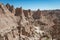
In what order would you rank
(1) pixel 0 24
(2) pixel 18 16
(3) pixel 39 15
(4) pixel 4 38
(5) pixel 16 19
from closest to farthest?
1. (4) pixel 4 38
2. (1) pixel 0 24
3. (5) pixel 16 19
4. (2) pixel 18 16
5. (3) pixel 39 15

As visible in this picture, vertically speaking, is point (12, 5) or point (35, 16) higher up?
point (12, 5)

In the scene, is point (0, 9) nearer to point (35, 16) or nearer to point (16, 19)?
point (16, 19)

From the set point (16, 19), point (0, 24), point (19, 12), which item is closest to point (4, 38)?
point (0, 24)

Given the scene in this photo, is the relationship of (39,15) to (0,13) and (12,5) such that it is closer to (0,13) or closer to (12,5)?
(12,5)

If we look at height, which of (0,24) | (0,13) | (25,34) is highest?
(0,13)

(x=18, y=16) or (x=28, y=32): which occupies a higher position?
(x=18, y=16)

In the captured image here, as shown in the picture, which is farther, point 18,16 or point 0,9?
point 18,16

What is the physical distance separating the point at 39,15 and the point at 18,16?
1046 inches

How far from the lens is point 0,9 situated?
35938 millimetres

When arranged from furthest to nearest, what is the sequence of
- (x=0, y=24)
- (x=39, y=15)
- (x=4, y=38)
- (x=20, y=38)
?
(x=39, y=15) → (x=0, y=24) → (x=20, y=38) → (x=4, y=38)

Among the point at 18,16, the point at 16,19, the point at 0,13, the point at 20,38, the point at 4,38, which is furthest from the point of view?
the point at 18,16

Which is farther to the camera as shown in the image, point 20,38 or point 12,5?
point 12,5

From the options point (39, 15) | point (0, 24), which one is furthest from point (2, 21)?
point (39, 15)

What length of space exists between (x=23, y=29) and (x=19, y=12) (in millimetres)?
15983
